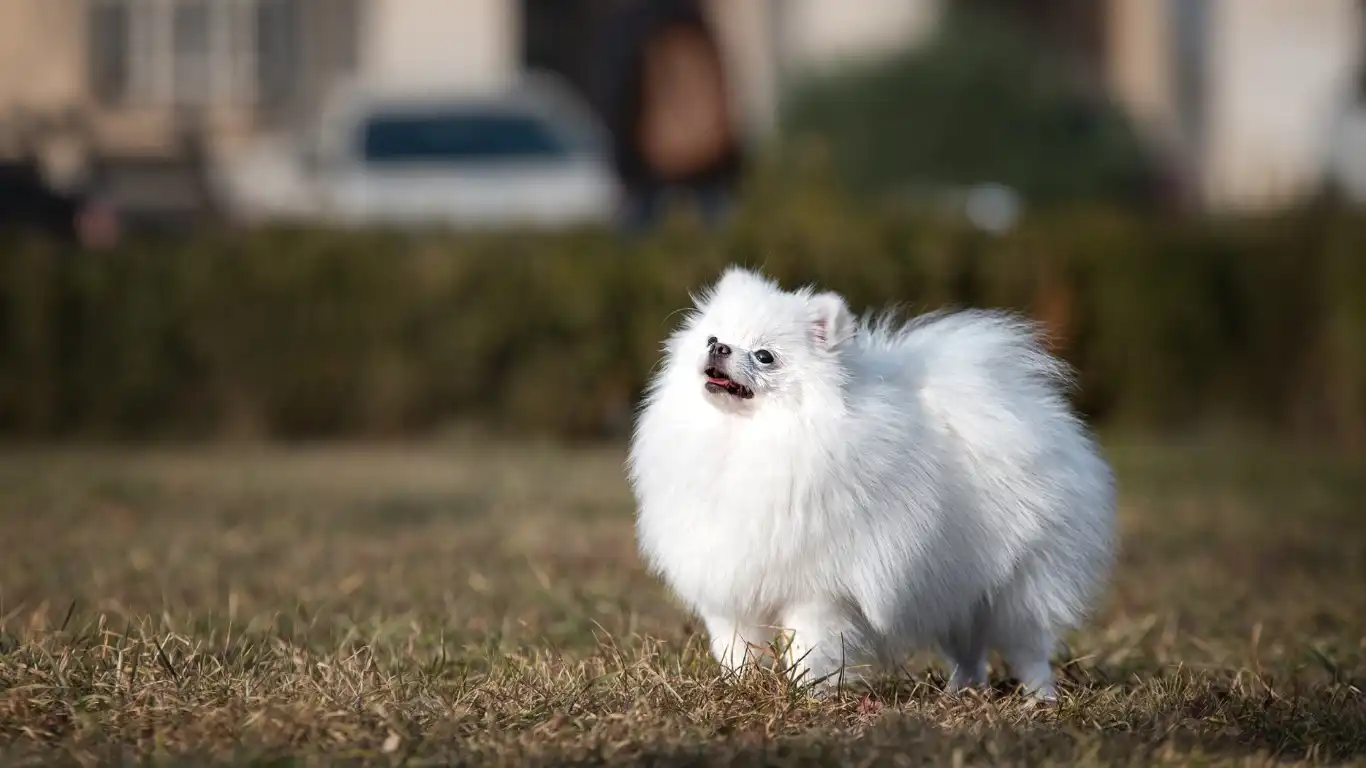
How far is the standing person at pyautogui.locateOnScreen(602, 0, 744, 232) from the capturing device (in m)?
19.6

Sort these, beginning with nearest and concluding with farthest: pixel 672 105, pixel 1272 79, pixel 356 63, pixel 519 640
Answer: pixel 519 640
pixel 672 105
pixel 1272 79
pixel 356 63

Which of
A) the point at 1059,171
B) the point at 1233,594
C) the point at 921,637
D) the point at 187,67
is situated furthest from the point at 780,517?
the point at 187,67

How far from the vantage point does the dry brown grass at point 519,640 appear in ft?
14.2

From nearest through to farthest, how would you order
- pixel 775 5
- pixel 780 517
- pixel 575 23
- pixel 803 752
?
pixel 803 752 < pixel 780 517 < pixel 775 5 < pixel 575 23

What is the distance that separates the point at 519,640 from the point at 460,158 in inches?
513

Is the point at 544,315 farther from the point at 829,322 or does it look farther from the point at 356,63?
the point at 356,63

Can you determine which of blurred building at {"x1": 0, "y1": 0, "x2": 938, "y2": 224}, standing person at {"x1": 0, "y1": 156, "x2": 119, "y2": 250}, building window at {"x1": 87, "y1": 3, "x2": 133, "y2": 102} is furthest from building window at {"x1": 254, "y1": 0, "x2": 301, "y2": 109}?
standing person at {"x1": 0, "y1": 156, "x2": 119, "y2": 250}

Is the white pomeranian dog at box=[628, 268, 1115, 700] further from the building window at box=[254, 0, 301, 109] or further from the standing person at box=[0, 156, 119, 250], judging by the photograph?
the building window at box=[254, 0, 301, 109]

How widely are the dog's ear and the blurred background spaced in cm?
754

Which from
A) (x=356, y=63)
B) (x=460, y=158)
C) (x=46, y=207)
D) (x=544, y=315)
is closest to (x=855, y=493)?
(x=544, y=315)

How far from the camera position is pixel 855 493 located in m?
4.86

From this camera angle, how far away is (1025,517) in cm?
512

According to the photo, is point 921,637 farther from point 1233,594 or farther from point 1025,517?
point 1233,594

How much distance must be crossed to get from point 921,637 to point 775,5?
24.0 m
